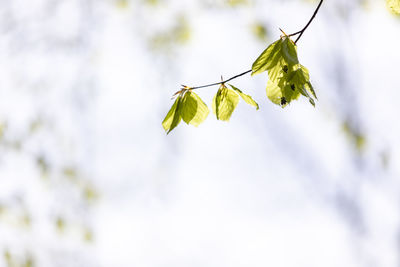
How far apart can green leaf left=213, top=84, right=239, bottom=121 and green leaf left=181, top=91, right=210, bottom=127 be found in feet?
0.12

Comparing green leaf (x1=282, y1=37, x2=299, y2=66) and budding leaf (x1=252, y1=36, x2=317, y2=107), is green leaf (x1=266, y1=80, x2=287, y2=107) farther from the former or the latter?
green leaf (x1=282, y1=37, x2=299, y2=66)

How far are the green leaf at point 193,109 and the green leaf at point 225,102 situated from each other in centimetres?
4

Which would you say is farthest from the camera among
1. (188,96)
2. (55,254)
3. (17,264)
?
(55,254)

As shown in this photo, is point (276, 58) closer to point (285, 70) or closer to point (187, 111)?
point (285, 70)

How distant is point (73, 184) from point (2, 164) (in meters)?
0.70

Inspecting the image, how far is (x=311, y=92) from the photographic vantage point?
2.94 feet

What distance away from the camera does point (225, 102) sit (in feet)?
3.51

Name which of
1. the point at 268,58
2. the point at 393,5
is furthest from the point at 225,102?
the point at 393,5

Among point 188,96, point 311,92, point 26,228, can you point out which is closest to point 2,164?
point 26,228

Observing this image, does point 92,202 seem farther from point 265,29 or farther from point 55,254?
point 265,29

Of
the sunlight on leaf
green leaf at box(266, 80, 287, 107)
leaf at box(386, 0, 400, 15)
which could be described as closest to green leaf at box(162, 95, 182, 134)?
the sunlight on leaf

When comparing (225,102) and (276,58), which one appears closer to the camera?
(276,58)

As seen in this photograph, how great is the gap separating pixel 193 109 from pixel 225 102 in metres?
0.08

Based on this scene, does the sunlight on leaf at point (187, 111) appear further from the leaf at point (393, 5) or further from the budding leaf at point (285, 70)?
the leaf at point (393, 5)
